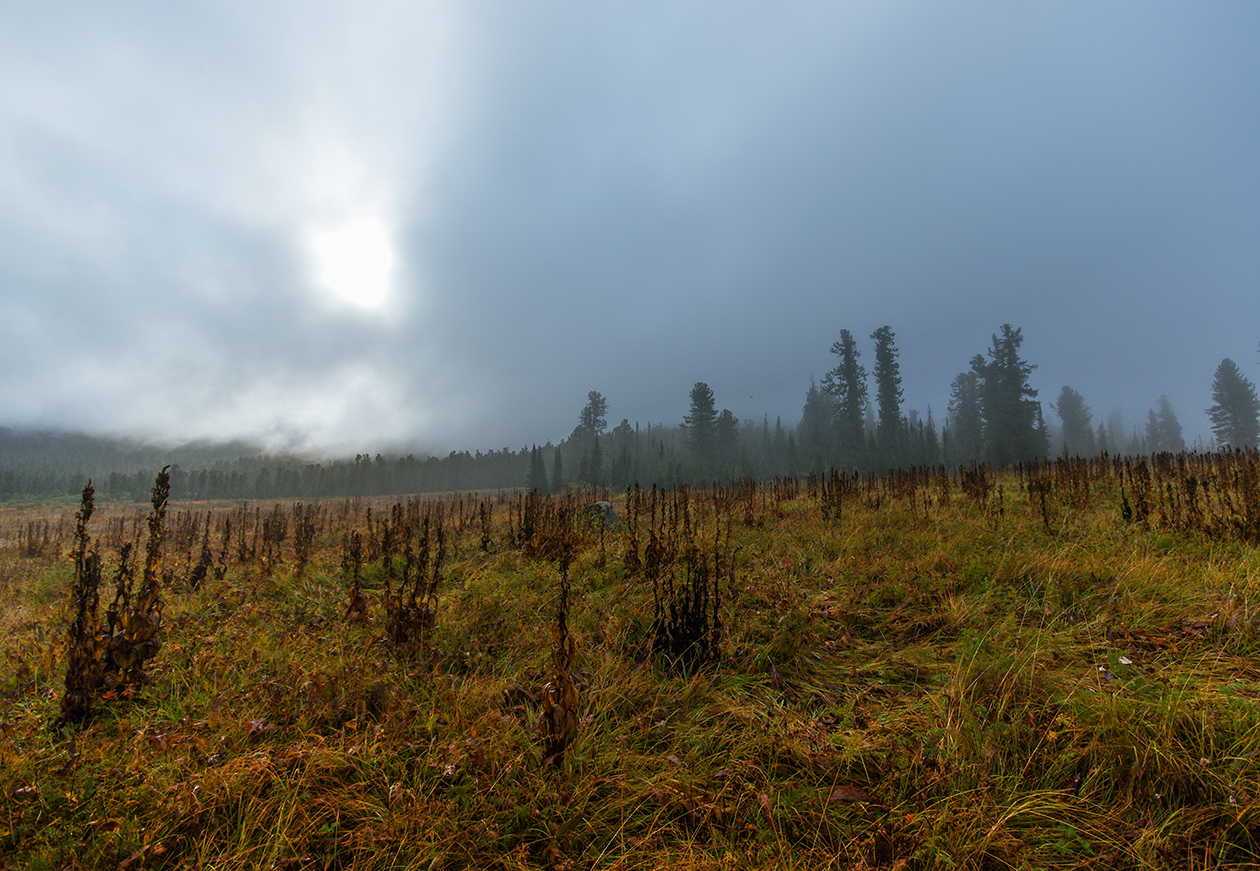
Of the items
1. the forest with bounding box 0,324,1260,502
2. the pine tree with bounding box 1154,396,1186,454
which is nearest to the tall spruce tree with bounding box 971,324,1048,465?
the forest with bounding box 0,324,1260,502

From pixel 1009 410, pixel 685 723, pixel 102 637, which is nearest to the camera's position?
pixel 685 723

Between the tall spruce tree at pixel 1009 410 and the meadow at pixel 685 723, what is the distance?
38234 millimetres

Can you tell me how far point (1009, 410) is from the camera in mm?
35188

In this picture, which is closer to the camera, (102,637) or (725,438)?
(102,637)

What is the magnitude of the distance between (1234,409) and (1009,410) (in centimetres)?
4659

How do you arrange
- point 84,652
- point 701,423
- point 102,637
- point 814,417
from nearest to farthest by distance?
point 84,652 < point 102,637 < point 701,423 < point 814,417

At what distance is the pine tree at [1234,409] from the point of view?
5147 cm

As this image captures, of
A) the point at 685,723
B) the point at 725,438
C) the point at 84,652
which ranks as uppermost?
the point at 725,438

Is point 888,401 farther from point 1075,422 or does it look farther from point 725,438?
point 1075,422

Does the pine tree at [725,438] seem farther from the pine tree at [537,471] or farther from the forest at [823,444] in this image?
the pine tree at [537,471]

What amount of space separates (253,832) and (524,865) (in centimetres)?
130

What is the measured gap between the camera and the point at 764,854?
69.4 inches

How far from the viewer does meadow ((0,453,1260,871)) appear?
73.3 inches

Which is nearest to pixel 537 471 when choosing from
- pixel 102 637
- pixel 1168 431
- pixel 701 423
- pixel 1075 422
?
pixel 701 423
